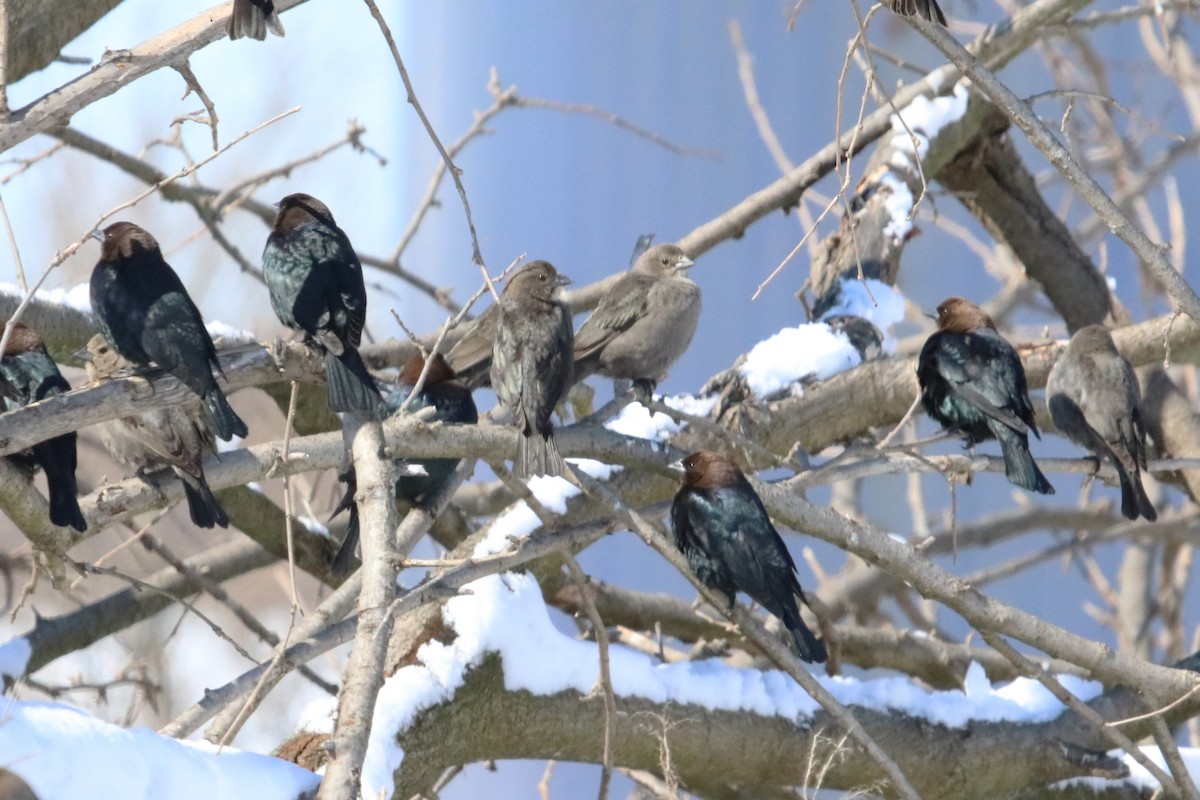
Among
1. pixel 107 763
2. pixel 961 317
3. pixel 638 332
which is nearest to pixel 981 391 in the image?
pixel 961 317

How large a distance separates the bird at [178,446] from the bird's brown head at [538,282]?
1084 millimetres

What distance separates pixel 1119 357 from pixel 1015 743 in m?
1.48

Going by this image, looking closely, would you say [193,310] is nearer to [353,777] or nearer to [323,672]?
[353,777]

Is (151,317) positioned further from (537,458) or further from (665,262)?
(665,262)

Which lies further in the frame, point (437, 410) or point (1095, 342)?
point (1095, 342)

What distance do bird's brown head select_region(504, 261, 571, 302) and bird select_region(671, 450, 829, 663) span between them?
28.2 inches

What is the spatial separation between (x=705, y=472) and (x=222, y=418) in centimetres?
146

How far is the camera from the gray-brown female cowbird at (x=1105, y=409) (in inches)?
186

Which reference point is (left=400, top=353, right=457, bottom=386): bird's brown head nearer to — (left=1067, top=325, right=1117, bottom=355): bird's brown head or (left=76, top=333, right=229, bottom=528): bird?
(left=76, top=333, right=229, bottom=528): bird

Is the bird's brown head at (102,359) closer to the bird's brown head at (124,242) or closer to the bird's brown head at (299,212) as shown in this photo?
the bird's brown head at (124,242)

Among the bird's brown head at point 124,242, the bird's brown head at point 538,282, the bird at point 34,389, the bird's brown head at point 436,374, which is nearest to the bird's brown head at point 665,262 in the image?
the bird's brown head at point 538,282

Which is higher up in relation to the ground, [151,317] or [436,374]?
[436,374]

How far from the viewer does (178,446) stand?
3617 millimetres

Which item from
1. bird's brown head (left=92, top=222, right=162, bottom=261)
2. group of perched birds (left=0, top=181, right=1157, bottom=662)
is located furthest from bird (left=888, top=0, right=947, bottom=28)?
bird's brown head (left=92, top=222, right=162, bottom=261)
